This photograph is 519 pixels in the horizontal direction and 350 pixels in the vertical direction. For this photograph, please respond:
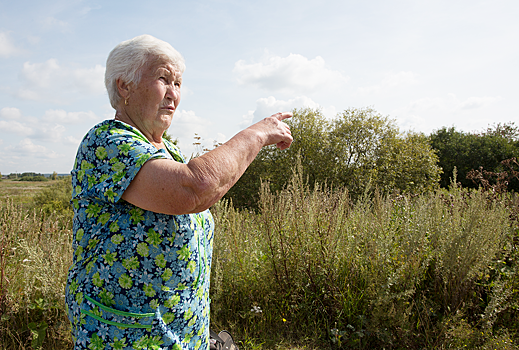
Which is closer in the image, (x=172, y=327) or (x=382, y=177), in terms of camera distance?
(x=172, y=327)

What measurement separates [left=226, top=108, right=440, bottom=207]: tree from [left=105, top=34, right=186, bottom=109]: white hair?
22.2ft

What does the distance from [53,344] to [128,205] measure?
2.41 m

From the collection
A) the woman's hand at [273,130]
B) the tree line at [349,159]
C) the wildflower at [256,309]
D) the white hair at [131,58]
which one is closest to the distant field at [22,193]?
the wildflower at [256,309]

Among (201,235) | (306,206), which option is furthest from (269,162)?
(201,235)

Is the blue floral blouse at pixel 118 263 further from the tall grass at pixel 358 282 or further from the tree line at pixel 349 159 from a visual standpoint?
the tree line at pixel 349 159

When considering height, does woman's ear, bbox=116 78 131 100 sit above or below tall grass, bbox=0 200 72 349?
above

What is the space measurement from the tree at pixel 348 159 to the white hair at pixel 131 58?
22.2 ft

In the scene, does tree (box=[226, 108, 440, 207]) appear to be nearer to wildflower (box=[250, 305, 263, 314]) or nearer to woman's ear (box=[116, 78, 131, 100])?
wildflower (box=[250, 305, 263, 314])

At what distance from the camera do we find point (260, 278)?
3158mm

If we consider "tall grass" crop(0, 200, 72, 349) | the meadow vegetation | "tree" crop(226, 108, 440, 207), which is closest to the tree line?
"tree" crop(226, 108, 440, 207)

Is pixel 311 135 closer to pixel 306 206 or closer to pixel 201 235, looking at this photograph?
pixel 306 206

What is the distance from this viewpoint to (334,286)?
2.98 metres

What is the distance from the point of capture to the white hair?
52.8 inches

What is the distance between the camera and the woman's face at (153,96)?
4.49ft
